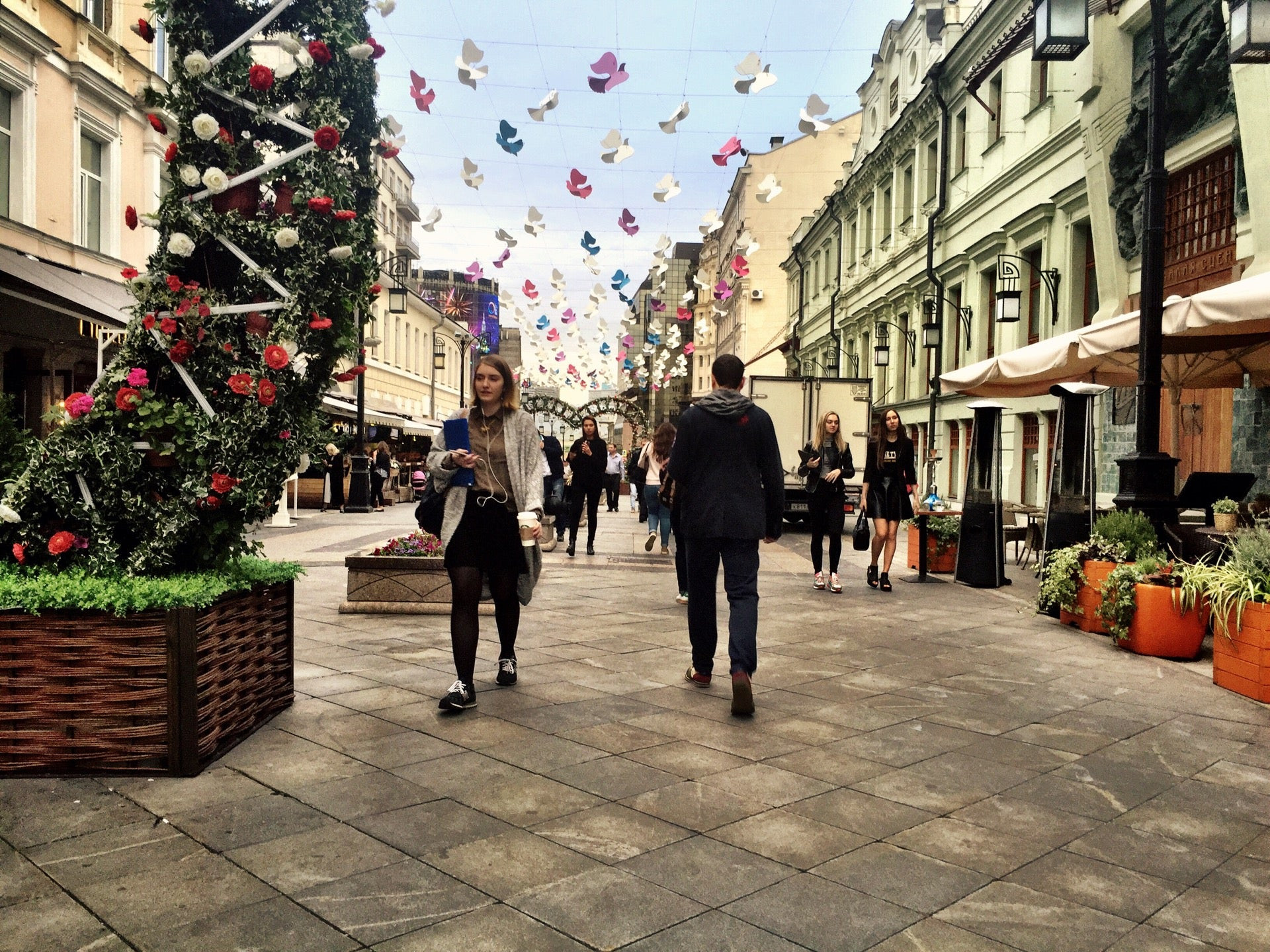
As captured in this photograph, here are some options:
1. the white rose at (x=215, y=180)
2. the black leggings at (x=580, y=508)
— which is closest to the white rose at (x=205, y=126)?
the white rose at (x=215, y=180)

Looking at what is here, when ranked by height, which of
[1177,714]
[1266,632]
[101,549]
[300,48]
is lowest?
[1177,714]

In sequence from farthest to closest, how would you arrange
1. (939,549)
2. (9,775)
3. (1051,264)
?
1. (1051,264)
2. (939,549)
3. (9,775)

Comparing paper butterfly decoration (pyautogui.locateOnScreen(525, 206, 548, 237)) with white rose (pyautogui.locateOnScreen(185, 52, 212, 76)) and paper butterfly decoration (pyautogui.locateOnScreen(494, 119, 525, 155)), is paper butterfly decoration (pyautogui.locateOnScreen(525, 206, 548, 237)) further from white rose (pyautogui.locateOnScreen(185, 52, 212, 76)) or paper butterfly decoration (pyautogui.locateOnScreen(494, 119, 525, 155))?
white rose (pyautogui.locateOnScreen(185, 52, 212, 76))

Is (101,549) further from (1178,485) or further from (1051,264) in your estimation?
(1051,264)

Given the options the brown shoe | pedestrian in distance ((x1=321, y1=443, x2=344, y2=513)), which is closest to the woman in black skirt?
the brown shoe

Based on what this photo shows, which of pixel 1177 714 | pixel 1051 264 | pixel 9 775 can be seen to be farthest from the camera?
pixel 1051 264

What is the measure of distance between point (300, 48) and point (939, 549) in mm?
9870

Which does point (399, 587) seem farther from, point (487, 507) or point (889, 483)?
point (889, 483)

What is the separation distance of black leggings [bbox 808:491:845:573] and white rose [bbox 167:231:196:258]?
277 inches

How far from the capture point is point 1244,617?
5.88 meters

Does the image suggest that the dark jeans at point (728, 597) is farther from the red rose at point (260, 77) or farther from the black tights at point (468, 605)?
the red rose at point (260, 77)

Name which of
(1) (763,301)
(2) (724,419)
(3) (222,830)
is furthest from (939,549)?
(1) (763,301)

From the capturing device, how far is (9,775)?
389cm

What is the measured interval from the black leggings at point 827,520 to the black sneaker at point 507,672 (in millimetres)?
5050
